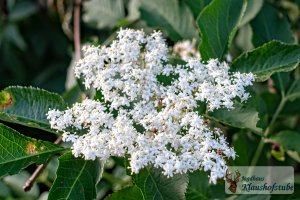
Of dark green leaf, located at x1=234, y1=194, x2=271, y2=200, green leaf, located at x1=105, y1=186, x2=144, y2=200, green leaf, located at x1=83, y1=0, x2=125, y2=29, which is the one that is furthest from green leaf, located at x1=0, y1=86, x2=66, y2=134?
green leaf, located at x1=83, y1=0, x2=125, y2=29

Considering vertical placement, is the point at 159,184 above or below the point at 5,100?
below

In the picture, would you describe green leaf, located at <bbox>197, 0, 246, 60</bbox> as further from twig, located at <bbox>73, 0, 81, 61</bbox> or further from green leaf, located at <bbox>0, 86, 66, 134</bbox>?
twig, located at <bbox>73, 0, 81, 61</bbox>

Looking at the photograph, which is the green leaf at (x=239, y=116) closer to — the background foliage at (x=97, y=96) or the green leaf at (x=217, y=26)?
the background foliage at (x=97, y=96)

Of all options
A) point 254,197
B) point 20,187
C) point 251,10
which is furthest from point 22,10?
point 254,197

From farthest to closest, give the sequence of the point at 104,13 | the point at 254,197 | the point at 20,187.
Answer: the point at 104,13 → the point at 20,187 → the point at 254,197

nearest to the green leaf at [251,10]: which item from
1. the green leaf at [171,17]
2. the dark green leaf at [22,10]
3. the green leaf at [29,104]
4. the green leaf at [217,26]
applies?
the green leaf at [171,17]

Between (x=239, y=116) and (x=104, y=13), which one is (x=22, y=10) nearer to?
(x=104, y=13)
